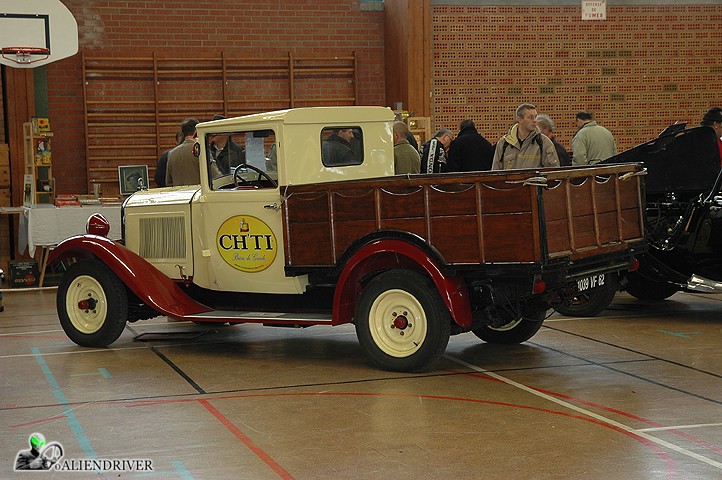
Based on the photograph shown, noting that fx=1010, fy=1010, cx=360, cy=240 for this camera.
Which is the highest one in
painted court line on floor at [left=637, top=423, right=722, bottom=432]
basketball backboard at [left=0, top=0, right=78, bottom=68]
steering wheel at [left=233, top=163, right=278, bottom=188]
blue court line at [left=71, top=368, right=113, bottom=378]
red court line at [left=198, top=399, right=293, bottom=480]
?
basketball backboard at [left=0, top=0, right=78, bottom=68]

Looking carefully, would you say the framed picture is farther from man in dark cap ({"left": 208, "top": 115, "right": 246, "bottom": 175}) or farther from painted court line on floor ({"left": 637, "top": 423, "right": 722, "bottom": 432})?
painted court line on floor ({"left": 637, "top": 423, "right": 722, "bottom": 432})

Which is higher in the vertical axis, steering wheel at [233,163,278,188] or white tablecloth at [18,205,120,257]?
steering wheel at [233,163,278,188]

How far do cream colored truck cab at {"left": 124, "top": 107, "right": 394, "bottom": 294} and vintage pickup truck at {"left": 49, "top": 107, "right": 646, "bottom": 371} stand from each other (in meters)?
0.01

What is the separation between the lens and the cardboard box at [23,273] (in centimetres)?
1395

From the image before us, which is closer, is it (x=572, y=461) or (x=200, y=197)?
(x=572, y=461)

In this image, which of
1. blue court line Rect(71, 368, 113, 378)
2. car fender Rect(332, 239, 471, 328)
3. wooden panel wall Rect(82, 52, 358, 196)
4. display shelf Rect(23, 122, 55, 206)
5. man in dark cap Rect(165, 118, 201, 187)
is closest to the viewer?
car fender Rect(332, 239, 471, 328)

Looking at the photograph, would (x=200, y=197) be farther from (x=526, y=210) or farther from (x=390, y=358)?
(x=526, y=210)

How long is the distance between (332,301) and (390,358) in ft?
2.96

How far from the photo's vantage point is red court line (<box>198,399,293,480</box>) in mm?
4840

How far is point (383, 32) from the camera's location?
18078 millimetres

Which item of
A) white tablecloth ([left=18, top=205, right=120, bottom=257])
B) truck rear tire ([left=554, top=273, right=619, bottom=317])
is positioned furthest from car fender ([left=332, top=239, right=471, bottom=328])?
white tablecloth ([left=18, top=205, right=120, bottom=257])

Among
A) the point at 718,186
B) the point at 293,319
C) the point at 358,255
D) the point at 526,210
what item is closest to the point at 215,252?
the point at 293,319

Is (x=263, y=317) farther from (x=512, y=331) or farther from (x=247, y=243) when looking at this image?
(x=512, y=331)

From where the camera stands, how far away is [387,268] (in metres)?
7.23
